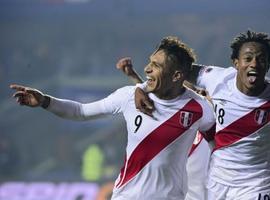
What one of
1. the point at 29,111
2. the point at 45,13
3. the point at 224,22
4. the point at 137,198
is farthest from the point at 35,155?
the point at 137,198

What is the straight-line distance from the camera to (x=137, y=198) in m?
3.75

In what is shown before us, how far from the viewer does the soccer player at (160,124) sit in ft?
12.2

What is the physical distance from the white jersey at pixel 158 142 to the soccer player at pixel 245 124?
104mm

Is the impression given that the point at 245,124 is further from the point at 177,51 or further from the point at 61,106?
the point at 61,106

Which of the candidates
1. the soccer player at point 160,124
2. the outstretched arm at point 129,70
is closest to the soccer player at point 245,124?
the soccer player at point 160,124

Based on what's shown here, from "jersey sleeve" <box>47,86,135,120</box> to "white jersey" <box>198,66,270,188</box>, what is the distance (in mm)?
489

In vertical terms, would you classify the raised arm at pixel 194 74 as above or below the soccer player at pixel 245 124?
above

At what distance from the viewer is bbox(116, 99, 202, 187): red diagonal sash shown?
3.73m

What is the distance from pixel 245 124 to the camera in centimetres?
386

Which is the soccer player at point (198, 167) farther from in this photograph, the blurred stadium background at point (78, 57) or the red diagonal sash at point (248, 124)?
the blurred stadium background at point (78, 57)

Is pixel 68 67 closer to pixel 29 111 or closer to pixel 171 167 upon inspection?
pixel 29 111

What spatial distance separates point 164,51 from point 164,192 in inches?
27.0

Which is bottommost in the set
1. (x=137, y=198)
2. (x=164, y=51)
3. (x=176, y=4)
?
(x=137, y=198)

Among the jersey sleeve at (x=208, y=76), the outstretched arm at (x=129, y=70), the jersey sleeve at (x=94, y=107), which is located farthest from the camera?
the outstretched arm at (x=129, y=70)
